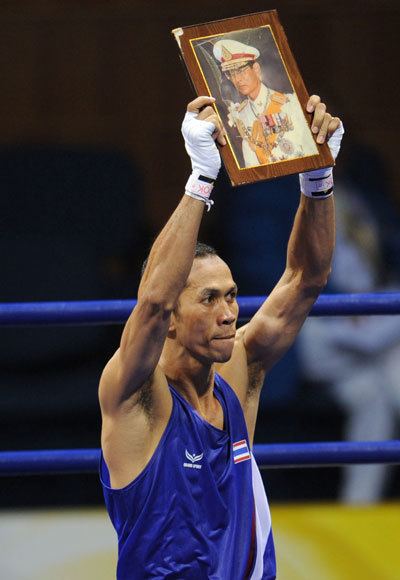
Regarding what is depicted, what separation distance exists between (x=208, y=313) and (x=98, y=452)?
589 millimetres

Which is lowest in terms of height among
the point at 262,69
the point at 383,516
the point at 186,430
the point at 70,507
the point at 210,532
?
the point at 383,516

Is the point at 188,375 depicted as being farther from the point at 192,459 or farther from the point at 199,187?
the point at 199,187

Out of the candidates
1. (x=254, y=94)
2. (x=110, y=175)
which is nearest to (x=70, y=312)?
(x=254, y=94)

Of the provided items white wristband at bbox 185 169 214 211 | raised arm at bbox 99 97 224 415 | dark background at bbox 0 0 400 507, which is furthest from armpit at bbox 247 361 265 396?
dark background at bbox 0 0 400 507

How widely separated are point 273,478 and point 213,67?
7.29 ft

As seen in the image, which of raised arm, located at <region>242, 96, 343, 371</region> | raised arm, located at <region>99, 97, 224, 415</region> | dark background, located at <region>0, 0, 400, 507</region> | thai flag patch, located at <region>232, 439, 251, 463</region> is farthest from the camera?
dark background, located at <region>0, 0, 400, 507</region>

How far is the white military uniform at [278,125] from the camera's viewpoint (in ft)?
7.34

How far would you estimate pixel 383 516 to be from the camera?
13.1 ft

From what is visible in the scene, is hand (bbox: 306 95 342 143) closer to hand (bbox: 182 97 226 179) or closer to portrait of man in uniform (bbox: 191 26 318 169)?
portrait of man in uniform (bbox: 191 26 318 169)

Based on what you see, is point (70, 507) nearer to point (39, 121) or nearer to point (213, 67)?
point (39, 121)

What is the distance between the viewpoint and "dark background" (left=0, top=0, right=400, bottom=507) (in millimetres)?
4336

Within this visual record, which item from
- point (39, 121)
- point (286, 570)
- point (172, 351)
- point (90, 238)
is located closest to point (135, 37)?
point (39, 121)

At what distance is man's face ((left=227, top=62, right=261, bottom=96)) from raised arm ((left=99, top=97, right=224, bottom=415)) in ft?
0.22

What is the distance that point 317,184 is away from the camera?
253cm
